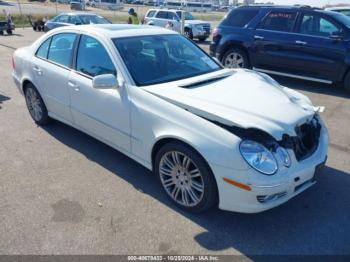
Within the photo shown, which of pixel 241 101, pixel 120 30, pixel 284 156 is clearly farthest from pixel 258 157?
pixel 120 30

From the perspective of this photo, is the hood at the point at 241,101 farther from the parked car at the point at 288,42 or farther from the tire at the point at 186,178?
the parked car at the point at 288,42

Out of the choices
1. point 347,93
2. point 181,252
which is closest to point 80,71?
point 181,252

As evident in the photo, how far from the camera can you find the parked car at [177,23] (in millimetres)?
18328

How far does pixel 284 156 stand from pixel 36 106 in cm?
397

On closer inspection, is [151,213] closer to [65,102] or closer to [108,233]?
[108,233]

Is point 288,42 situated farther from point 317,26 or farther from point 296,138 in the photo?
point 296,138

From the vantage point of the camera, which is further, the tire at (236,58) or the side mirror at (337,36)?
the tire at (236,58)

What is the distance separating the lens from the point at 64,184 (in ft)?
12.6

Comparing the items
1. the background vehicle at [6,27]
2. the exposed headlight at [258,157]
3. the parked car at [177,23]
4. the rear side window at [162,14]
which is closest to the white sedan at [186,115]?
the exposed headlight at [258,157]

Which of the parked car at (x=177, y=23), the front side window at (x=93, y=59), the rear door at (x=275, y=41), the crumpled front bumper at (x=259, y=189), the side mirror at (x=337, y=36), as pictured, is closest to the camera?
the crumpled front bumper at (x=259, y=189)

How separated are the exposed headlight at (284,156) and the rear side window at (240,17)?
6635 millimetres

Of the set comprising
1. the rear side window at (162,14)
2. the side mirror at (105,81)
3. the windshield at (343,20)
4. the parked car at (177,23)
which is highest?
the windshield at (343,20)

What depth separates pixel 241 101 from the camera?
330 cm

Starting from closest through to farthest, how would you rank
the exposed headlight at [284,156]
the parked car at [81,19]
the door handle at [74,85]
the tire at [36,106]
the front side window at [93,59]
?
the exposed headlight at [284,156]
the front side window at [93,59]
the door handle at [74,85]
the tire at [36,106]
the parked car at [81,19]
